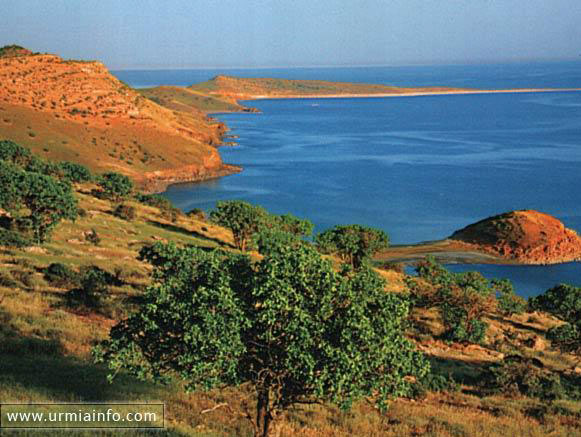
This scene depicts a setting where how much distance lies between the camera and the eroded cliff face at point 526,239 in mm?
83875

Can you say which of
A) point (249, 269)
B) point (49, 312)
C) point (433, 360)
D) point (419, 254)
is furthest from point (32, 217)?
point (419, 254)

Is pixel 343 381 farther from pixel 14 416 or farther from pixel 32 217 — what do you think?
pixel 32 217

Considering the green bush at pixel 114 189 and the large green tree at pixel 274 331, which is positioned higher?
the large green tree at pixel 274 331

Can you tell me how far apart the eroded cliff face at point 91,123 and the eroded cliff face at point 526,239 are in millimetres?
67984

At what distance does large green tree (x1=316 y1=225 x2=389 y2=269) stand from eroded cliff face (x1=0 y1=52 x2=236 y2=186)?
69.8 m

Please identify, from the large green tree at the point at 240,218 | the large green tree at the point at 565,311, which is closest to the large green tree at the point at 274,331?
the large green tree at the point at 565,311

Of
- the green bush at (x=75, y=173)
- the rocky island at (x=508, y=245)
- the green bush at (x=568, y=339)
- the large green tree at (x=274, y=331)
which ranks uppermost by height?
the large green tree at (x=274, y=331)

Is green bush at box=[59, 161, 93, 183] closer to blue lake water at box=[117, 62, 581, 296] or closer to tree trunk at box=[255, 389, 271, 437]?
blue lake water at box=[117, 62, 581, 296]

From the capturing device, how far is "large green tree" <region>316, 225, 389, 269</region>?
58.3 metres

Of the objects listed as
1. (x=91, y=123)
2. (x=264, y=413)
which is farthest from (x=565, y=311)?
(x=91, y=123)

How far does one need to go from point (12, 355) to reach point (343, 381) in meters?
13.4

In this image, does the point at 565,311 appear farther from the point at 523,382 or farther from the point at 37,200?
the point at 37,200

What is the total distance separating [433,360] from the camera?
1221 inches

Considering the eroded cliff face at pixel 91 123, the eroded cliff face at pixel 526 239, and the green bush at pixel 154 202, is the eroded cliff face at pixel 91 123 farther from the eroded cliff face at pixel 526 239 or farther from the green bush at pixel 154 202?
the eroded cliff face at pixel 526 239
